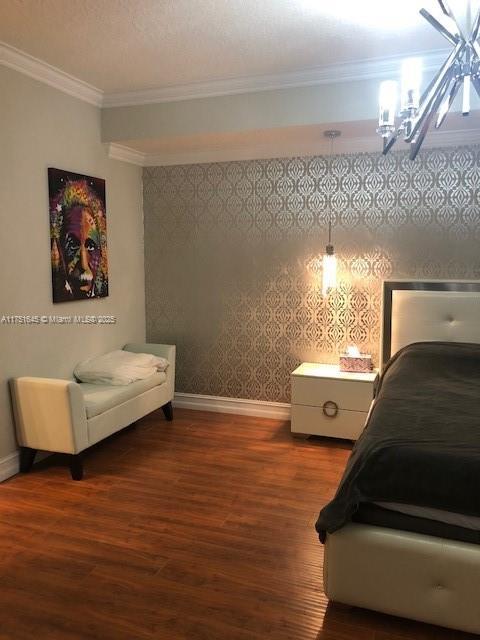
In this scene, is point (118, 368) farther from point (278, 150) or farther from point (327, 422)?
point (278, 150)

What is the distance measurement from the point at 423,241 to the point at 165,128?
2.02 metres

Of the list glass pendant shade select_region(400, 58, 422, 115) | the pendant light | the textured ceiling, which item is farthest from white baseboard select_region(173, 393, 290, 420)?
glass pendant shade select_region(400, 58, 422, 115)

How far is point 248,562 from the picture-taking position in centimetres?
226

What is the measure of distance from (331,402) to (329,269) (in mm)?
967

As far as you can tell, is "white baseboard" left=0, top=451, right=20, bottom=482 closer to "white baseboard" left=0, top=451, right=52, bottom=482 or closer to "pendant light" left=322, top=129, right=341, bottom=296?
"white baseboard" left=0, top=451, right=52, bottom=482

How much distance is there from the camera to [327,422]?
3691mm

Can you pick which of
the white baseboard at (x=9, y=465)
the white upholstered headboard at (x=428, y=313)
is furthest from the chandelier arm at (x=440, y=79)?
the white baseboard at (x=9, y=465)

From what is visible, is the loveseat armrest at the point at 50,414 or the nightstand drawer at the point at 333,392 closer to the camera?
the loveseat armrest at the point at 50,414

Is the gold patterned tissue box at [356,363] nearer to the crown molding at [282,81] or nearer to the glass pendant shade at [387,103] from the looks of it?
the crown molding at [282,81]

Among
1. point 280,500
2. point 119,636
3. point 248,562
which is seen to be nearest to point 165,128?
point 280,500

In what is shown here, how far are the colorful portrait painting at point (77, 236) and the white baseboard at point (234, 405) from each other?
1205mm

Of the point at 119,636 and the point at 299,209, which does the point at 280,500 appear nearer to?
the point at 119,636

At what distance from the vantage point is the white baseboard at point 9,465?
306 centimetres

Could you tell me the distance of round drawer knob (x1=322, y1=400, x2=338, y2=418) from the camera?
12.1 feet
